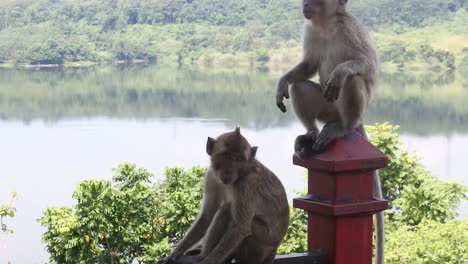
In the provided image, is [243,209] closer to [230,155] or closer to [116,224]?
[230,155]

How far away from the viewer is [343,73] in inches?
145

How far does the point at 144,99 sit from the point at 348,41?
77.0 meters

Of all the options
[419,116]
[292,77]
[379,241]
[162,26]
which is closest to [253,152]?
[379,241]

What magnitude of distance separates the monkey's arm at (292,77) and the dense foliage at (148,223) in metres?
11.0

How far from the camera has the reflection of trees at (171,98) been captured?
206 ft

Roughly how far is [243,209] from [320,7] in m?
1.67

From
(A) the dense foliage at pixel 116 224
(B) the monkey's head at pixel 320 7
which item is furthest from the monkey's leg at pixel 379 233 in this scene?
(A) the dense foliage at pixel 116 224

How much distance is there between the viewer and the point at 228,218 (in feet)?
9.74

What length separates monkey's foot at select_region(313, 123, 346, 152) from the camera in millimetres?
2721

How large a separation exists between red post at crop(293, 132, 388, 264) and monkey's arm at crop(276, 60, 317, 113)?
964 millimetres

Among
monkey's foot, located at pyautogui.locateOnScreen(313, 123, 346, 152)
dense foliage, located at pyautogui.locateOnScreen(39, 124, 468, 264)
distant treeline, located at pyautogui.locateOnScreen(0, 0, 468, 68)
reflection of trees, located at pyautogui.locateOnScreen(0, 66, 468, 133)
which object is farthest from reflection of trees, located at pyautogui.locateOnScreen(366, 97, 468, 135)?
monkey's foot, located at pyautogui.locateOnScreen(313, 123, 346, 152)

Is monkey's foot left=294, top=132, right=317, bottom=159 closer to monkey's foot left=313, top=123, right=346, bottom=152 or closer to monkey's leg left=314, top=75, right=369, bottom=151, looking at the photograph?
monkey's foot left=313, top=123, right=346, bottom=152

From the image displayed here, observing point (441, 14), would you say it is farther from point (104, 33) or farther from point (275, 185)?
point (275, 185)

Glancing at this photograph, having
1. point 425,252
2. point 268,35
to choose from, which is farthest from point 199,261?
point 268,35
